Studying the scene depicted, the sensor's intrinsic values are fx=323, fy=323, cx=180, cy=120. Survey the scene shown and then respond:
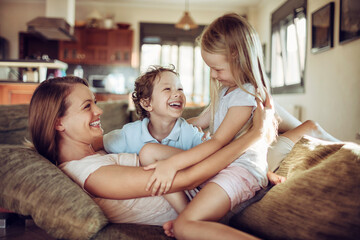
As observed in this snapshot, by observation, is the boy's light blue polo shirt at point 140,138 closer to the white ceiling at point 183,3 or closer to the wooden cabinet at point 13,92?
the wooden cabinet at point 13,92

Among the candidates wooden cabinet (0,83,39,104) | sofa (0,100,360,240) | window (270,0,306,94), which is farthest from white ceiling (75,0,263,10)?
sofa (0,100,360,240)

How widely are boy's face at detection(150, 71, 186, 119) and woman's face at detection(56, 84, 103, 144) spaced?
0.36m

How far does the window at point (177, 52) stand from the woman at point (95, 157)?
21.6ft

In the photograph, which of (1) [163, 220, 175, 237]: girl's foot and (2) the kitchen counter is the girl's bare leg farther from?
(2) the kitchen counter

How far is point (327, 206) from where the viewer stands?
90 centimetres

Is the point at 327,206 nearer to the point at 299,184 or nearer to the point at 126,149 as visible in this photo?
the point at 299,184

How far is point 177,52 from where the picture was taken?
8141 mm

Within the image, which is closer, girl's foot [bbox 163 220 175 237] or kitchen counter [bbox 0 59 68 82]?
girl's foot [bbox 163 220 175 237]

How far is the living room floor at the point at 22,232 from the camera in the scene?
70.8 inches

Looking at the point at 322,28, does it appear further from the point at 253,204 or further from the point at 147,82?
the point at 253,204

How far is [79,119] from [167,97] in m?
0.45

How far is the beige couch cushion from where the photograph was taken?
86 centimetres

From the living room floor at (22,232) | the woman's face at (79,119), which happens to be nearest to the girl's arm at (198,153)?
the woman's face at (79,119)

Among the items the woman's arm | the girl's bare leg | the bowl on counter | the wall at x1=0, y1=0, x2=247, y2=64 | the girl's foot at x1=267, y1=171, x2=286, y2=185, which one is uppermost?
the wall at x1=0, y1=0, x2=247, y2=64
